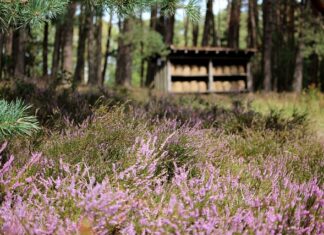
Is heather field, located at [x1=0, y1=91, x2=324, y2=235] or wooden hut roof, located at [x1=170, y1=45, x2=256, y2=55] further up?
wooden hut roof, located at [x1=170, y1=45, x2=256, y2=55]

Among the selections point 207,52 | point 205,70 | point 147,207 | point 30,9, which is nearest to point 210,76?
point 205,70

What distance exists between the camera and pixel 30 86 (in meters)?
7.62

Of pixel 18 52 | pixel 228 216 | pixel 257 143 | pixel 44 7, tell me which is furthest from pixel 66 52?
pixel 228 216

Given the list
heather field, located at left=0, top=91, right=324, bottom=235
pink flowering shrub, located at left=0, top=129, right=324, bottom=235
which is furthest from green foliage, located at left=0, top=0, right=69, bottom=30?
pink flowering shrub, located at left=0, top=129, right=324, bottom=235

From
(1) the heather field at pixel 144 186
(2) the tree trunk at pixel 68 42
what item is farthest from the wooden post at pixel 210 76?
(1) the heather field at pixel 144 186

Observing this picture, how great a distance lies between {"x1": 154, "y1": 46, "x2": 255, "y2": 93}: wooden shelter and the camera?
20328mm

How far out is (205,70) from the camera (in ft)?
68.8

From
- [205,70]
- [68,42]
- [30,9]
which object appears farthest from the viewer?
[205,70]

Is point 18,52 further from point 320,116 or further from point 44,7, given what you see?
point 44,7

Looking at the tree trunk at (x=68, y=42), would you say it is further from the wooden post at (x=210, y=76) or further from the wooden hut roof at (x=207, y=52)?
the wooden post at (x=210, y=76)

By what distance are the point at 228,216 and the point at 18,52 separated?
13.2 m

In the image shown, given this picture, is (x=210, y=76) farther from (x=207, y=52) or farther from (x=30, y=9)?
(x=30, y=9)

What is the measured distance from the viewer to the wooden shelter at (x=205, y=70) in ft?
66.7

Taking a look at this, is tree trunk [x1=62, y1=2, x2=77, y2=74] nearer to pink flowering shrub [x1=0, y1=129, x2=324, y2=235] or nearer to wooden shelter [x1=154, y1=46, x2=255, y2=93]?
wooden shelter [x1=154, y1=46, x2=255, y2=93]
